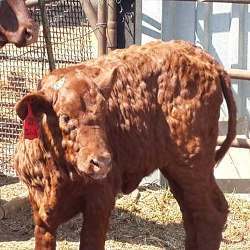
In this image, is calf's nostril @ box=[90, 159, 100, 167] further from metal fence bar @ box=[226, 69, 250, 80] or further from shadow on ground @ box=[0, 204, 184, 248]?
metal fence bar @ box=[226, 69, 250, 80]

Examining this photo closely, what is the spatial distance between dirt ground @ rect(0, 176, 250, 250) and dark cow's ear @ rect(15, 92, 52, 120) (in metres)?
1.85

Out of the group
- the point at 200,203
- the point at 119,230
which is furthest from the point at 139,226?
the point at 200,203

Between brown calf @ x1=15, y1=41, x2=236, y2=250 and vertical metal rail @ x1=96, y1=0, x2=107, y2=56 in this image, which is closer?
brown calf @ x1=15, y1=41, x2=236, y2=250

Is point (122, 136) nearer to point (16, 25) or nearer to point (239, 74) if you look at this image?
point (16, 25)

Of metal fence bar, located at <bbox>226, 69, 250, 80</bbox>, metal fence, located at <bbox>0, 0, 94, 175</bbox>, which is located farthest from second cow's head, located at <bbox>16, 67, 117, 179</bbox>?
metal fence, located at <bbox>0, 0, 94, 175</bbox>

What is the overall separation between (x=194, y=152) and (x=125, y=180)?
49 cm

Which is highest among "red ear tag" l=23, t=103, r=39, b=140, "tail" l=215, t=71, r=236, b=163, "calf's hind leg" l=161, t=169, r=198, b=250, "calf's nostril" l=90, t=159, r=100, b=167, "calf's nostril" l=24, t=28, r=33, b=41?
"calf's nostril" l=24, t=28, r=33, b=41

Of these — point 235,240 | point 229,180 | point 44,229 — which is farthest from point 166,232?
point 44,229

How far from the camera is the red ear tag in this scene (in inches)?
158

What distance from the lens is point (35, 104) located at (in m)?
3.97

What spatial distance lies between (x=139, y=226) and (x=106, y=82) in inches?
94.7

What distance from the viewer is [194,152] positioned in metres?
4.79

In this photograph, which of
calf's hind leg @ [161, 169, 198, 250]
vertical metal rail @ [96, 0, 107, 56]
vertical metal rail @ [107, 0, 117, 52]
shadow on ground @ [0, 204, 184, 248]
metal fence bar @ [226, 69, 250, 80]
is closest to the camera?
calf's hind leg @ [161, 169, 198, 250]

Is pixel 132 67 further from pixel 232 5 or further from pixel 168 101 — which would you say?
pixel 232 5
